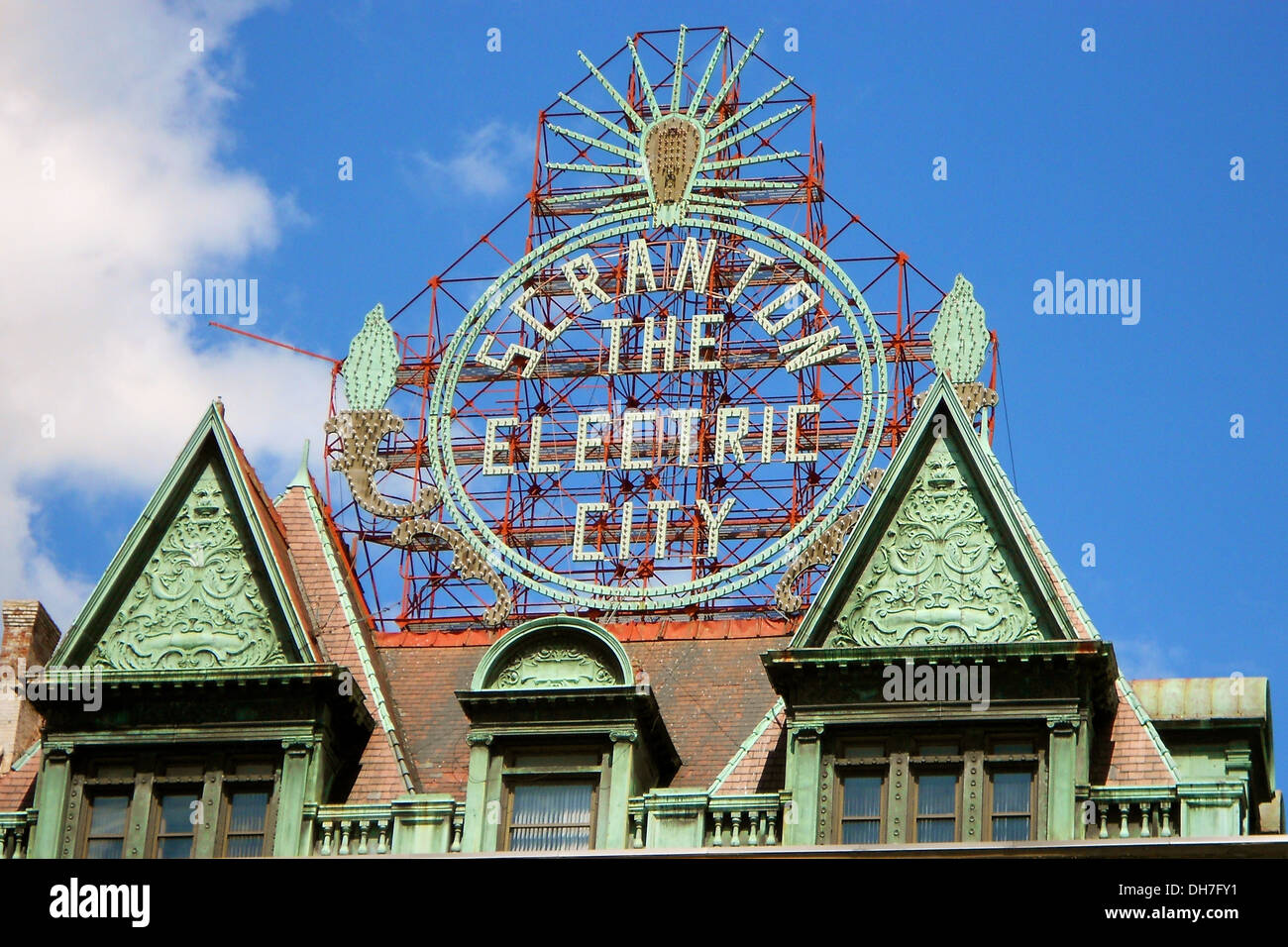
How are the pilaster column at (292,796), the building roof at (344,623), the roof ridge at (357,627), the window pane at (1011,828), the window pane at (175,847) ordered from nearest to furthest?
the window pane at (1011,828), the pilaster column at (292,796), the window pane at (175,847), the building roof at (344,623), the roof ridge at (357,627)

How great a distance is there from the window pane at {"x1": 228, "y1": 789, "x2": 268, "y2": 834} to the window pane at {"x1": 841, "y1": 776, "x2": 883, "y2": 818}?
8.83 metres

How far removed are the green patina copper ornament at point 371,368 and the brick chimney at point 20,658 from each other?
268 inches

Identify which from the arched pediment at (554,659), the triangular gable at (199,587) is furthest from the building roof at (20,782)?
the arched pediment at (554,659)

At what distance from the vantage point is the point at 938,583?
4862cm

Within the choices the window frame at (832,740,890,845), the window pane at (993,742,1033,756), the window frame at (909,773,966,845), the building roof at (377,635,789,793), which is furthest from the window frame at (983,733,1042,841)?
the building roof at (377,635,789,793)

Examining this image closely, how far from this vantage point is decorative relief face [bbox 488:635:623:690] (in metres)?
49.3

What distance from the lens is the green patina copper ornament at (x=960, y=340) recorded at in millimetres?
55281

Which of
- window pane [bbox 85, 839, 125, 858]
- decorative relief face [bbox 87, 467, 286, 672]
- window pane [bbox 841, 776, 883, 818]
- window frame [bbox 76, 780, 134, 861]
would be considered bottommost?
window pane [bbox 85, 839, 125, 858]

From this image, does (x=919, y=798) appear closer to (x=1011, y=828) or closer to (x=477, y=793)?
(x=1011, y=828)

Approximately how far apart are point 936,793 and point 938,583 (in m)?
→ 3.29

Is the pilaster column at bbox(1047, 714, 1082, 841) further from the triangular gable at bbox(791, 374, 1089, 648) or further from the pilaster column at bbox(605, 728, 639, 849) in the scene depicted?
the pilaster column at bbox(605, 728, 639, 849)

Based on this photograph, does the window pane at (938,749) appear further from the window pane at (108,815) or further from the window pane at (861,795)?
the window pane at (108,815)
